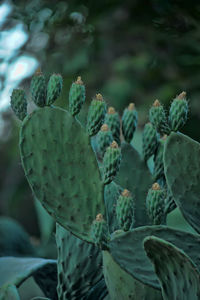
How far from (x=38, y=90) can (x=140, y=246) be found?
0.33 metres

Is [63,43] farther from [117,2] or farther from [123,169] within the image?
[123,169]

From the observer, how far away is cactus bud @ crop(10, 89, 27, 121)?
1041mm

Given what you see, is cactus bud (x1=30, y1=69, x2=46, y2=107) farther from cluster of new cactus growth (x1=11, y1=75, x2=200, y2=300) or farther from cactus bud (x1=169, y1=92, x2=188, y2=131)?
cactus bud (x1=169, y1=92, x2=188, y2=131)

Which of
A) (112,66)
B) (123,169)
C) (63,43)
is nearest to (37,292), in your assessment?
(123,169)

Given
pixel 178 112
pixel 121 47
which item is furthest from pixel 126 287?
pixel 121 47

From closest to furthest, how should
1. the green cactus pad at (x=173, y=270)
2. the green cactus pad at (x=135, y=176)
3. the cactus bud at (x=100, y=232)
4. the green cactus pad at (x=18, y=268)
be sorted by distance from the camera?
the green cactus pad at (x=173, y=270) → the cactus bud at (x=100, y=232) → the green cactus pad at (x=18, y=268) → the green cactus pad at (x=135, y=176)

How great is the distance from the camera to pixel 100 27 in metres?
4.00

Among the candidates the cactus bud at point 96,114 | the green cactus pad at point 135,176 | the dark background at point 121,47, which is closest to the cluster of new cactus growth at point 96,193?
the cactus bud at point 96,114

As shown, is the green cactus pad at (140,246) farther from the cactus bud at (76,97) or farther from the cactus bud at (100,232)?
the cactus bud at (76,97)

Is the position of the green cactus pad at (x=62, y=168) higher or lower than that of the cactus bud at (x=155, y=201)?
higher

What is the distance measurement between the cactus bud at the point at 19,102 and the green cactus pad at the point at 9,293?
1.06 feet

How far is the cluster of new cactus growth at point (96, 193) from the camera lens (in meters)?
0.94

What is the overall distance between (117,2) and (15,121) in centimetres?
190

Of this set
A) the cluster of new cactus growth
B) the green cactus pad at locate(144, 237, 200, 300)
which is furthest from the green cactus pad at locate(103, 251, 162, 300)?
the green cactus pad at locate(144, 237, 200, 300)
